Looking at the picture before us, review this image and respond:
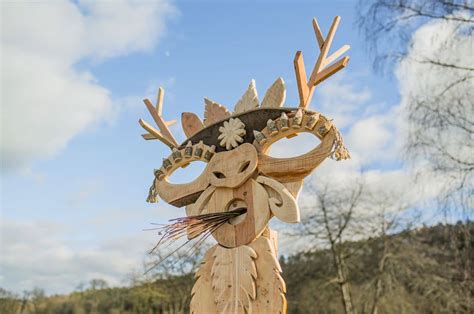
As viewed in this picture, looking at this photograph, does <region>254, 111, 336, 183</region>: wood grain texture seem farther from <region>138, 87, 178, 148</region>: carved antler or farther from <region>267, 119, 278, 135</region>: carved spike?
<region>138, 87, 178, 148</region>: carved antler

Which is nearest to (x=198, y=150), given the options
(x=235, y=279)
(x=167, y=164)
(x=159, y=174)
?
(x=167, y=164)

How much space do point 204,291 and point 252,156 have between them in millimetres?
968

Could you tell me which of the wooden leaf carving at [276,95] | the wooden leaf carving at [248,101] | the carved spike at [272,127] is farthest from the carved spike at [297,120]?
the wooden leaf carving at [248,101]

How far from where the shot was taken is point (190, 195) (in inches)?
140

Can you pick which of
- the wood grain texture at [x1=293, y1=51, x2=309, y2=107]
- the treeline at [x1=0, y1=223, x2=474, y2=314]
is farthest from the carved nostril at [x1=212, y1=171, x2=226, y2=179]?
the treeline at [x1=0, y1=223, x2=474, y2=314]

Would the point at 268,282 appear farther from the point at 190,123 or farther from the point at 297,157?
the point at 190,123

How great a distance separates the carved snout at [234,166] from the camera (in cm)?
323

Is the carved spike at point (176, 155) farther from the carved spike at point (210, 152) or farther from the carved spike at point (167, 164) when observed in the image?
the carved spike at point (210, 152)

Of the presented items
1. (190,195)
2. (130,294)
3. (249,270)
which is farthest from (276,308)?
(130,294)

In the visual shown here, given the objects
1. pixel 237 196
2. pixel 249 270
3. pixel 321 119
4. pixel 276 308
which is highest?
pixel 321 119

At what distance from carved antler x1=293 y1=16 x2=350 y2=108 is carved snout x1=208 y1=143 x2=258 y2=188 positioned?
503mm

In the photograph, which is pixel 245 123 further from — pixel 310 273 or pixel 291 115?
pixel 310 273

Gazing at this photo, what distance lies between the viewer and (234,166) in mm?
3311

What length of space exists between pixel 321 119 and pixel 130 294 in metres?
17.1
